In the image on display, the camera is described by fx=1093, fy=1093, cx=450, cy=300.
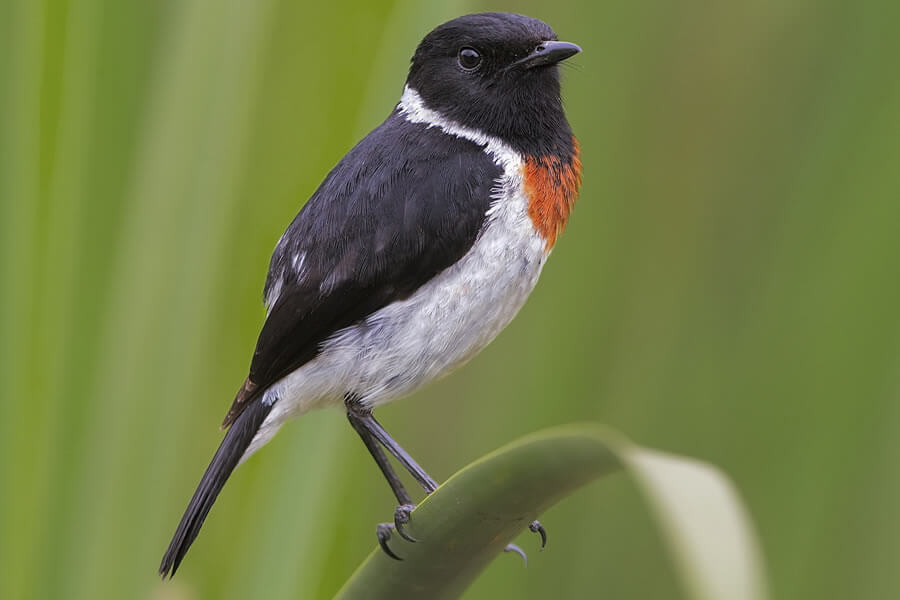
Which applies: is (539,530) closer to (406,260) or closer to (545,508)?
(406,260)

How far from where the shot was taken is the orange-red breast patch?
181 cm

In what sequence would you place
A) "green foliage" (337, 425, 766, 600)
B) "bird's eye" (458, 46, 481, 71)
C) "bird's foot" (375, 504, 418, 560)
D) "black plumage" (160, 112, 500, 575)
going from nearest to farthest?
"green foliage" (337, 425, 766, 600)
"bird's foot" (375, 504, 418, 560)
"black plumage" (160, 112, 500, 575)
"bird's eye" (458, 46, 481, 71)

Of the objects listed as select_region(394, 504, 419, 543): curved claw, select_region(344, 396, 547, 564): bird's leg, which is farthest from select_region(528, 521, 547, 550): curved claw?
select_region(394, 504, 419, 543): curved claw

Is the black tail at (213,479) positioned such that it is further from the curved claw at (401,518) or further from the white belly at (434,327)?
the curved claw at (401,518)

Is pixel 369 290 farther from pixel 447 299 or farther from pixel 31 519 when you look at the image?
pixel 31 519

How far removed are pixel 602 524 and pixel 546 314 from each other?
379 millimetres

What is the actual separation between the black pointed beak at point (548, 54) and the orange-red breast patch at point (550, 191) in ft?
0.52

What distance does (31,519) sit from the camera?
1434 millimetres

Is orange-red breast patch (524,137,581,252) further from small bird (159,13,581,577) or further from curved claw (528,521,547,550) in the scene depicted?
curved claw (528,521,547,550)

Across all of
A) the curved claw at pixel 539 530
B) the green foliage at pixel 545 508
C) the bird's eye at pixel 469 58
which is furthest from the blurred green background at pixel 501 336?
the green foliage at pixel 545 508

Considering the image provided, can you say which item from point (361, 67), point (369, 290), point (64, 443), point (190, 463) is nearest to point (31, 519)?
point (64, 443)

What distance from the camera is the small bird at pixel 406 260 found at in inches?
67.5

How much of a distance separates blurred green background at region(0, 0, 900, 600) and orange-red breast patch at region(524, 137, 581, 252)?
58mm

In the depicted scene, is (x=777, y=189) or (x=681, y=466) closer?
(x=681, y=466)
